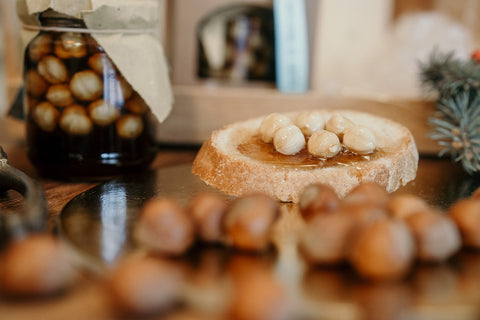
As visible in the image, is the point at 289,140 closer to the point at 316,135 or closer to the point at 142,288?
the point at 316,135

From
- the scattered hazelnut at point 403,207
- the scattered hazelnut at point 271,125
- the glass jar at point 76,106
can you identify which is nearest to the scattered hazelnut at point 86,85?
the glass jar at point 76,106

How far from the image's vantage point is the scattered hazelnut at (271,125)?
2.87ft

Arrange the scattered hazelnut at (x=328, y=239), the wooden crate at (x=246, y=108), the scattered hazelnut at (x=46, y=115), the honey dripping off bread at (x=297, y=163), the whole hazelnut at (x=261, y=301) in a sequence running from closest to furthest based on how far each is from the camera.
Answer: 1. the whole hazelnut at (x=261, y=301)
2. the scattered hazelnut at (x=328, y=239)
3. the honey dripping off bread at (x=297, y=163)
4. the scattered hazelnut at (x=46, y=115)
5. the wooden crate at (x=246, y=108)

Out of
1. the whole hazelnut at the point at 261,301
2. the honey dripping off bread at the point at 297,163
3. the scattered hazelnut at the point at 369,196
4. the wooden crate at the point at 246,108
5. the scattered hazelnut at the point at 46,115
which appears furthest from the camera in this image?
the wooden crate at the point at 246,108

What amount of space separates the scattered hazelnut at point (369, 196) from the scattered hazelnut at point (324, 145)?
5.9 inches

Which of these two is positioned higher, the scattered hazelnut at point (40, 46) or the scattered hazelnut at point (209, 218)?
the scattered hazelnut at point (40, 46)

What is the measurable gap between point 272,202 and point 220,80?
1222 mm

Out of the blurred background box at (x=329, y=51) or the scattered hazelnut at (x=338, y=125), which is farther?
the blurred background box at (x=329, y=51)

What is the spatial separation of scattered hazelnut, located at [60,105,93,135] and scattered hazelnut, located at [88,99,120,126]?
0.01 m

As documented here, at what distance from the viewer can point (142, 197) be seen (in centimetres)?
84

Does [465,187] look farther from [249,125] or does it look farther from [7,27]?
[7,27]

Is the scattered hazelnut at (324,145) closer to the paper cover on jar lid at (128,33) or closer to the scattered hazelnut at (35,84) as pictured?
the paper cover on jar lid at (128,33)

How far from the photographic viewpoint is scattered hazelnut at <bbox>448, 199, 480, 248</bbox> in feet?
1.98

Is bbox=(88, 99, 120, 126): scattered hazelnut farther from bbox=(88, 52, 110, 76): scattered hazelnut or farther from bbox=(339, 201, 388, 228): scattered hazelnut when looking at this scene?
bbox=(339, 201, 388, 228): scattered hazelnut
